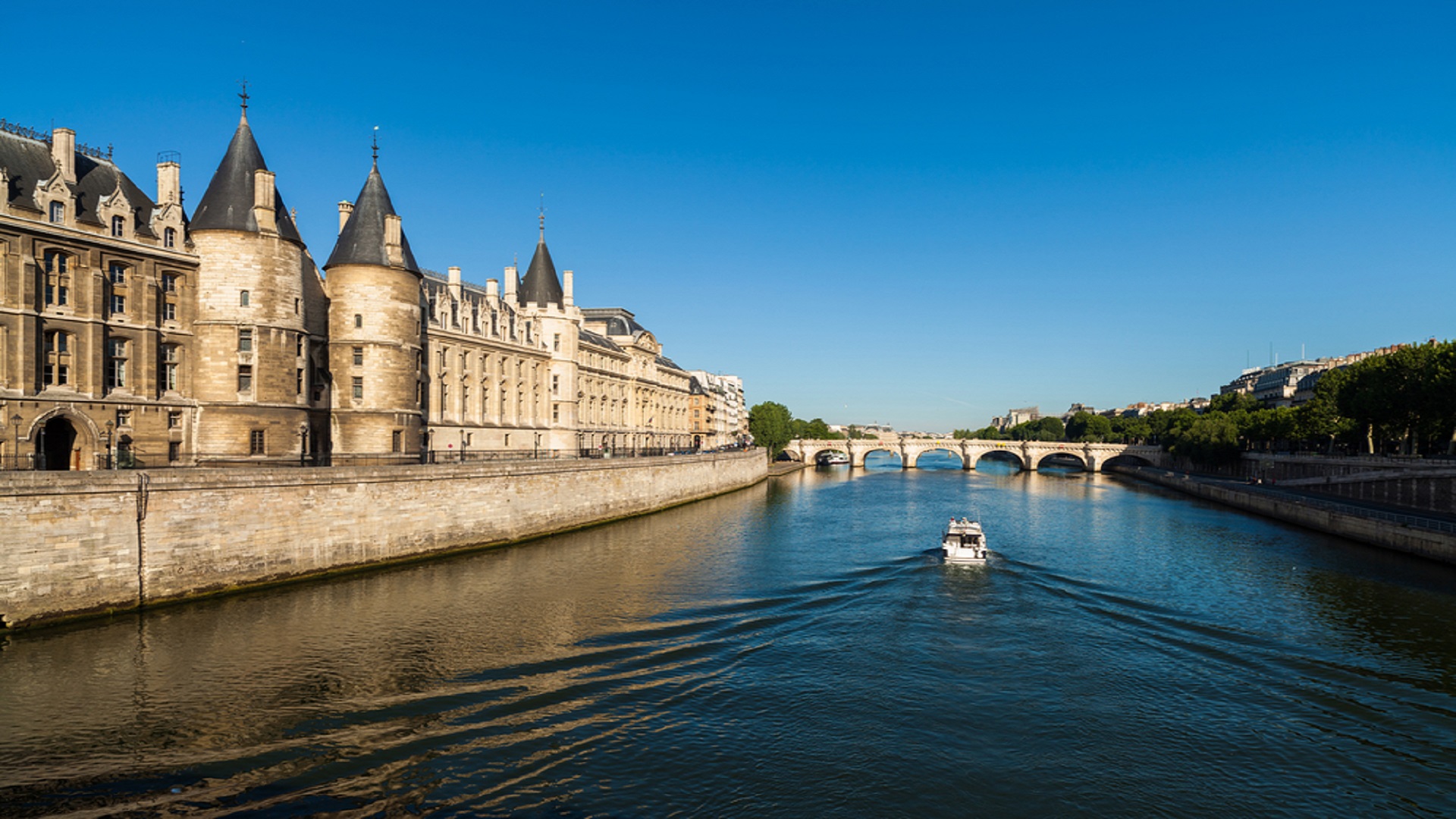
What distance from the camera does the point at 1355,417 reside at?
73188mm

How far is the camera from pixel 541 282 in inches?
2667

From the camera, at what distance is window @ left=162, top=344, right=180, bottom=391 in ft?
116

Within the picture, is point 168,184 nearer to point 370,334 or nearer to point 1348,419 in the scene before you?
point 370,334

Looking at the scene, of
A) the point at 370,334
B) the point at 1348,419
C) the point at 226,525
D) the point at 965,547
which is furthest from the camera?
the point at 1348,419

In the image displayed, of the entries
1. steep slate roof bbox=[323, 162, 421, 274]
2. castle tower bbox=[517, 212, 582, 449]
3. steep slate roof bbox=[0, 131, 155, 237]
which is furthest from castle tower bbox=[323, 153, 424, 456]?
castle tower bbox=[517, 212, 582, 449]

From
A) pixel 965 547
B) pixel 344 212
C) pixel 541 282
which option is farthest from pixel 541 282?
pixel 965 547

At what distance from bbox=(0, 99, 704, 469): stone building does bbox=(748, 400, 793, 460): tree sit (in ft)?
315

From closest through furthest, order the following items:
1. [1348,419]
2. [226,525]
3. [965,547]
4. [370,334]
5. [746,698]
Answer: [746,698], [226,525], [965,547], [370,334], [1348,419]

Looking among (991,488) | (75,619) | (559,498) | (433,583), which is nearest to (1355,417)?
(991,488)

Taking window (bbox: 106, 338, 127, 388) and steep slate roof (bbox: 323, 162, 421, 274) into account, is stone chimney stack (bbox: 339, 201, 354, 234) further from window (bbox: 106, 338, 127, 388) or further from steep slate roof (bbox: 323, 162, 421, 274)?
window (bbox: 106, 338, 127, 388)

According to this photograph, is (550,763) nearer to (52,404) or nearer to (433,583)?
(433,583)

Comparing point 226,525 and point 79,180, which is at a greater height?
point 79,180

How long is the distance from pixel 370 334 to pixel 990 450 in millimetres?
123523

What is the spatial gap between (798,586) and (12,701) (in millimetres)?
24483
